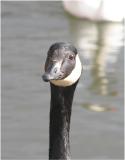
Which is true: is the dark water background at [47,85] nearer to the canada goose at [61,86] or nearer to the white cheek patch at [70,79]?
the canada goose at [61,86]

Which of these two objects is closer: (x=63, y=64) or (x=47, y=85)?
(x=63, y=64)

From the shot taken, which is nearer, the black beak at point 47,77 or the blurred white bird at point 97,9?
the black beak at point 47,77

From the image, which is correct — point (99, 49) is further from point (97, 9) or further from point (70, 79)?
point (70, 79)

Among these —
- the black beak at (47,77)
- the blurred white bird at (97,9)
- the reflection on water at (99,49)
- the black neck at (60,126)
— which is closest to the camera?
the black beak at (47,77)

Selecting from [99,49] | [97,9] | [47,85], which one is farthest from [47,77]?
[97,9]

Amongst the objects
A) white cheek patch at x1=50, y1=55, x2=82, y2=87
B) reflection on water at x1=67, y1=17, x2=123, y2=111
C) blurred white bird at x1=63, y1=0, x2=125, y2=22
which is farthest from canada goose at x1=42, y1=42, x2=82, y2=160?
blurred white bird at x1=63, y1=0, x2=125, y2=22

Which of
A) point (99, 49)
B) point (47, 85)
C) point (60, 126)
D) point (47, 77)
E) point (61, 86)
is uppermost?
point (47, 77)

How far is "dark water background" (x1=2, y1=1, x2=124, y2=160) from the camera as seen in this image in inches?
325

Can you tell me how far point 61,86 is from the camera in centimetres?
472

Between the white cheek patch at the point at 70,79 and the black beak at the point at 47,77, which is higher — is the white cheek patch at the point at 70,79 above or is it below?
below

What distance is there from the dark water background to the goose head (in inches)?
131

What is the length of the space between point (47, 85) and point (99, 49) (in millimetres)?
2262

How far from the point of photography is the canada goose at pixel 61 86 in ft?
14.8

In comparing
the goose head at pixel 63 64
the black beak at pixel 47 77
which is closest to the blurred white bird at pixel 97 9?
the goose head at pixel 63 64
